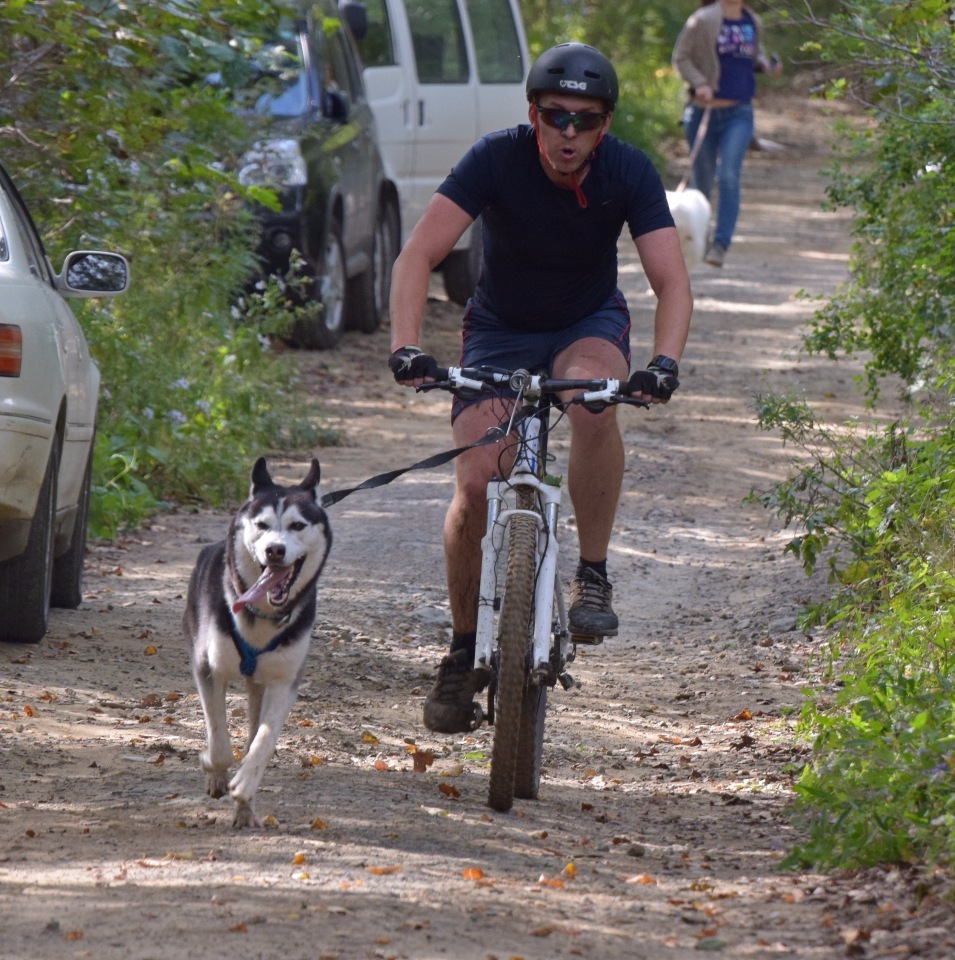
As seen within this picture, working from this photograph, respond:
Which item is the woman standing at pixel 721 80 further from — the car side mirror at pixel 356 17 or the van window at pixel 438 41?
the car side mirror at pixel 356 17

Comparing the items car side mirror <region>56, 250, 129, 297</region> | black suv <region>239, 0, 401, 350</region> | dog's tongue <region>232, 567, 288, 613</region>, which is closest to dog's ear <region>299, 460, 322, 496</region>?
dog's tongue <region>232, 567, 288, 613</region>

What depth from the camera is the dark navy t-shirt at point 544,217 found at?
503 cm

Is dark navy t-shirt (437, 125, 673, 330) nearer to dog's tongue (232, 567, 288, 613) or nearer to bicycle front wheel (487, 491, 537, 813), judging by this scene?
bicycle front wheel (487, 491, 537, 813)

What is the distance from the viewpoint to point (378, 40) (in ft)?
46.8

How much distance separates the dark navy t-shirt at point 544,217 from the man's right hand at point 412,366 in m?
0.58

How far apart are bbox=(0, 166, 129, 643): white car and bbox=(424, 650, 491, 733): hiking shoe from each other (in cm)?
173

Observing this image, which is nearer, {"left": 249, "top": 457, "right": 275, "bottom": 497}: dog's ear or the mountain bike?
the mountain bike

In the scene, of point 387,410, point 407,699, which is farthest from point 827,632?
A: point 387,410

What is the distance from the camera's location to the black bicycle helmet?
4844mm

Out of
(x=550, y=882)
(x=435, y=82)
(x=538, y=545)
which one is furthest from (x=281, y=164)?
(x=550, y=882)

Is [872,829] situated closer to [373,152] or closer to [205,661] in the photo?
[205,661]

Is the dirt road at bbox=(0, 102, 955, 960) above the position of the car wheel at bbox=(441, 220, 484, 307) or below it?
below

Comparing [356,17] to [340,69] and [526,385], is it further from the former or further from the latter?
[526,385]

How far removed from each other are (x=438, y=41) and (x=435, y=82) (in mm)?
357
